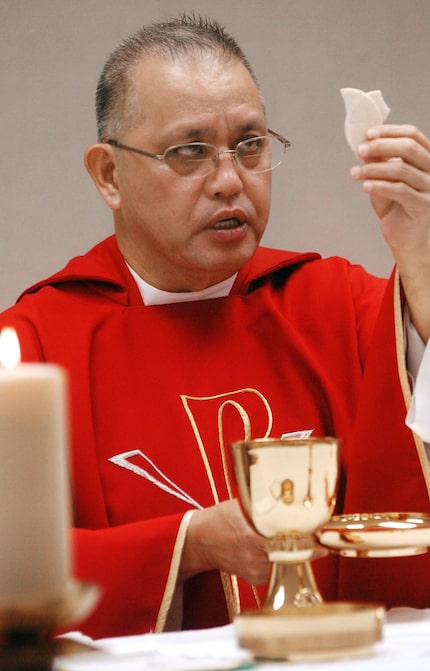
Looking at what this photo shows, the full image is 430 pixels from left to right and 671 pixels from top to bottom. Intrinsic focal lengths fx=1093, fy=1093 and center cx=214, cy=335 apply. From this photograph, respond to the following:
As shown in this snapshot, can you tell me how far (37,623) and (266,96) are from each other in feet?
11.8

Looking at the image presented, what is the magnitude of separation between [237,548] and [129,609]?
0.32 m


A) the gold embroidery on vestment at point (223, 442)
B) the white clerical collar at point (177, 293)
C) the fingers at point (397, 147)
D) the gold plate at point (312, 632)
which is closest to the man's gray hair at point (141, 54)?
the white clerical collar at point (177, 293)

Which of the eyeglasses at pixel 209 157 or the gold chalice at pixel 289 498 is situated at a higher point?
the eyeglasses at pixel 209 157

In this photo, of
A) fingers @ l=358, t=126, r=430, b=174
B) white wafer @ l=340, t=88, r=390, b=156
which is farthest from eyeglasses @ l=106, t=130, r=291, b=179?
white wafer @ l=340, t=88, r=390, b=156

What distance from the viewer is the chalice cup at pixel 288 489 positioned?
1005 millimetres

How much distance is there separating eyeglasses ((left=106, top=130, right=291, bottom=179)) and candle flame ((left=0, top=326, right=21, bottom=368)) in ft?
5.95

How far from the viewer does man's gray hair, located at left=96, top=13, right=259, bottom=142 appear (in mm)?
2627

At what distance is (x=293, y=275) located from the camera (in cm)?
272

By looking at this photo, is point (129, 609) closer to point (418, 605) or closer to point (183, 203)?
point (418, 605)

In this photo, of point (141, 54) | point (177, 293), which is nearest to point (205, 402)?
point (177, 293)

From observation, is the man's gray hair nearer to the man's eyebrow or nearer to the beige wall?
the man's eyebrow

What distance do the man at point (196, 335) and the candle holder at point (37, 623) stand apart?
1.30 metres

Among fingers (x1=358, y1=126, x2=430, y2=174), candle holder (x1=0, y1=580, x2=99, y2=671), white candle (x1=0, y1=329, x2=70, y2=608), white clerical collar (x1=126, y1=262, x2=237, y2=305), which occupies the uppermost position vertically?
fingers (x1=358, y1=126, x2=430, y2=174)

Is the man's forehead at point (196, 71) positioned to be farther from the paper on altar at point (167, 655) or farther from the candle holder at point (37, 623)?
the candle holder at point (37, 623)
